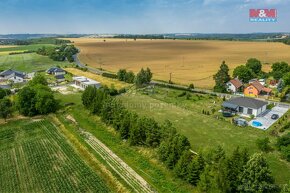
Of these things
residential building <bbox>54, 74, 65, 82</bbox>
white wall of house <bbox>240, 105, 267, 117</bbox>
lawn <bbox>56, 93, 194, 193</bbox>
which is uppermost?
residential building <bbox>54, 74, 65, 82</bbox>

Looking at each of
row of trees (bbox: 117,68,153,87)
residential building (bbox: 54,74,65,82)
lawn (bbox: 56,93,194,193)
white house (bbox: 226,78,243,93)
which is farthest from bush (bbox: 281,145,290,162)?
residential building (bbox: 54,74,65,82)

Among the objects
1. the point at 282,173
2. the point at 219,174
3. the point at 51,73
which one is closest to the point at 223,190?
the point at 219,174

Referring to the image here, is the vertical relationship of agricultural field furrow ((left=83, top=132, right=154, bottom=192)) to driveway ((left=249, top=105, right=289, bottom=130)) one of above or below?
below

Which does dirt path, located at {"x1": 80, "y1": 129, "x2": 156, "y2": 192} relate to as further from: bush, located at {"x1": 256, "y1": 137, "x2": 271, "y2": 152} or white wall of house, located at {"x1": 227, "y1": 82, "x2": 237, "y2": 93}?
white wall of house, located at {"x1": 227, "y1": 82, "x2": 237, "y2": 93}

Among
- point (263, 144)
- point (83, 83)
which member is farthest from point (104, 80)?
point (263, 144)

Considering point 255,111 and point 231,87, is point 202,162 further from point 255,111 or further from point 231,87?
point 231,87

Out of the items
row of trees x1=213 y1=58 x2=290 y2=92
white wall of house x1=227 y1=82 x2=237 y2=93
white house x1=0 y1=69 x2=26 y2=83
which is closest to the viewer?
white wall of house x1=227 y1=82 x2=237 y2=93

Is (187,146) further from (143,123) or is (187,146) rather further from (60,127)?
(60,127)
